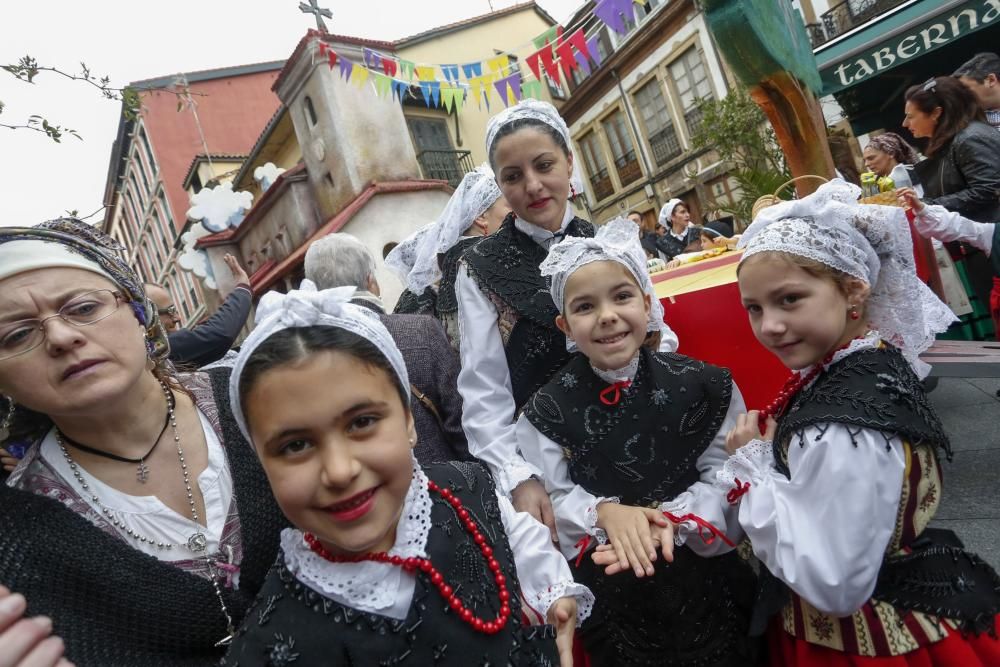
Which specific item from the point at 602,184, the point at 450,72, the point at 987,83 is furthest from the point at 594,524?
the point at 602,184

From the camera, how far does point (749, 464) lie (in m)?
1.70

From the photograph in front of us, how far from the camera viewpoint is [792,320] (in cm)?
163

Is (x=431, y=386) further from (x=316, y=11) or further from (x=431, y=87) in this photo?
(x=316, y=11)

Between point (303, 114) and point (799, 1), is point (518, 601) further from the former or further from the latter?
point (799, 1)

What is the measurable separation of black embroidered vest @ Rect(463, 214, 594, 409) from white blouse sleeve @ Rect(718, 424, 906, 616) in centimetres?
103

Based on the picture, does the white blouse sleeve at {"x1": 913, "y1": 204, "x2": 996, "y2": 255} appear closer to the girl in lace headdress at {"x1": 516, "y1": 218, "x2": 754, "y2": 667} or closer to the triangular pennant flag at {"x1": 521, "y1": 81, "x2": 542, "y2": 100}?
the girl in lace headdress at {"x1": 516, "y1": 218, "x2": 754, "y2": 667}

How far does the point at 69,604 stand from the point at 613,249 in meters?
1.77

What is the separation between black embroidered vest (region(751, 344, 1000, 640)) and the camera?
4.86 ft

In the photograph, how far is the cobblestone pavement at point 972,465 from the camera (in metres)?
2.54

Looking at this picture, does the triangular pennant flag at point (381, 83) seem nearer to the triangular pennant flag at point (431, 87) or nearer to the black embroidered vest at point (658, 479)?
the triangular pennant flag at point (431, 87)

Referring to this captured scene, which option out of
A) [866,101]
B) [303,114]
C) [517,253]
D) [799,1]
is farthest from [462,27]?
[517,253]

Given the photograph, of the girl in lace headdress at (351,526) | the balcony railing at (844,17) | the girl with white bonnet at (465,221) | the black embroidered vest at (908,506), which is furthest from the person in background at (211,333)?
the balcony railing at (844,17)

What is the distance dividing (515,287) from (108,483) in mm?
1478

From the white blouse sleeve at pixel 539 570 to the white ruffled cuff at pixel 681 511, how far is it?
1.19 feet
